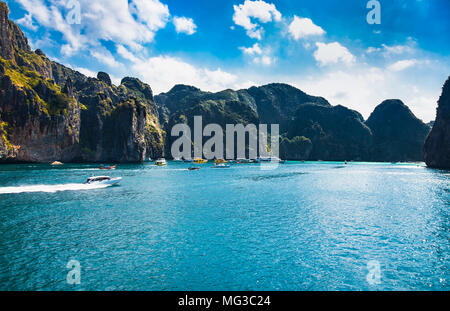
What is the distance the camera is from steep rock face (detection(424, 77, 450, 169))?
13662 cm

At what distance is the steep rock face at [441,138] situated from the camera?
136625 millimetres

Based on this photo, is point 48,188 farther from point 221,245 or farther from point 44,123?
point 44,123

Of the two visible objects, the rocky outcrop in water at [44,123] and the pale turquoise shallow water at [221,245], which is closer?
the pale turquoise shallow water at [221,245]

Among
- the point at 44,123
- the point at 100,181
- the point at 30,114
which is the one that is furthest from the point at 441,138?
the point at 30,114

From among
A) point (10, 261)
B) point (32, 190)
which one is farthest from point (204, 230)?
point (32, 190)

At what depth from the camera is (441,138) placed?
139 meters

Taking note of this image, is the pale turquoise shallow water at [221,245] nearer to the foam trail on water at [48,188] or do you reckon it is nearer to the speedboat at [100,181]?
the foam trail on water at [48,188]

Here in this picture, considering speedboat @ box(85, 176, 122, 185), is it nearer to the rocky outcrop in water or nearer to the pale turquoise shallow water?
the pale turquoise shallow water

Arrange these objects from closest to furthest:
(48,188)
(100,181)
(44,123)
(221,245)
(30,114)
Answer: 1. (221,245)
2. (48,188)
3. (100,181)
4. (30,114)
5. (44,123)

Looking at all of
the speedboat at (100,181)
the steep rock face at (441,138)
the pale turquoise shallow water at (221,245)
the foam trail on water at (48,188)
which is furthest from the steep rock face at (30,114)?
the steep rock face at (441,138)

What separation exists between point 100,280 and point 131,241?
7.64 m

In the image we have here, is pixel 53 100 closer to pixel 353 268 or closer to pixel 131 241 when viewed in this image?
pixel 131 241

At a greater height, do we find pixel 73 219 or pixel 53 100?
pixel 53 100
